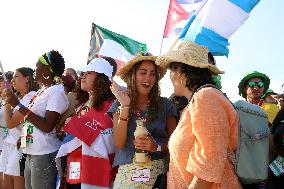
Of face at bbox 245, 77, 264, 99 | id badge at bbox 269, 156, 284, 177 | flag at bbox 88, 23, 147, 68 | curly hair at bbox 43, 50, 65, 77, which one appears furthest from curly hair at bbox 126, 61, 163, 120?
flag at bbox 88, 23, 147, 68

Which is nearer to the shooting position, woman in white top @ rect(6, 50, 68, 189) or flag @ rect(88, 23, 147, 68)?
woman in white top @ rect(6, 50, 68, 189)

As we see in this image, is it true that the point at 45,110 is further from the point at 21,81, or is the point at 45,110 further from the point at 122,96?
the point at 122,96

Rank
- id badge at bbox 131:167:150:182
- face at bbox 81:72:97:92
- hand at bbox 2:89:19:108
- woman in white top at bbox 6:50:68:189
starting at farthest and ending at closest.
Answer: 1. hand at bbox 2:89:19:108
2. woman in white top at bbox 6:50:68:189
3. face at bbox 81:72:97:92
4. id badge at bbox 131:167:150:182

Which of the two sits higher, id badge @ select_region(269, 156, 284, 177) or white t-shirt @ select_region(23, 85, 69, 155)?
white t-shirt @ select_region(23, 85, 69, 155)

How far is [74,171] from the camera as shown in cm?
460

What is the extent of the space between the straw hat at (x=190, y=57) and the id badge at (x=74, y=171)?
5.99 feet

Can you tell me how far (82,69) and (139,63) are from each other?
78cm

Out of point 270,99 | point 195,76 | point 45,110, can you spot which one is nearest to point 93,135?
point 45,110

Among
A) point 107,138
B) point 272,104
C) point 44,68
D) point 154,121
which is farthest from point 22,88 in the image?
point 272,104

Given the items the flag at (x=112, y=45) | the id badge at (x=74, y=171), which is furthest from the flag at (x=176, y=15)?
the id badge at (x=74, y=171)

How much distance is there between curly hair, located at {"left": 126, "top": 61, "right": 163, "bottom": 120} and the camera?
4.22 meters

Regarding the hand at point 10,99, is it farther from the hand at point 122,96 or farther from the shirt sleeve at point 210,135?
the shirt sleeve at point 210,135

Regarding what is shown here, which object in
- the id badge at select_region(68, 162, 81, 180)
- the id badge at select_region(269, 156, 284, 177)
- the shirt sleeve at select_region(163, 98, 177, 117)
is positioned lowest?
the id badge at select_region(68, 162, 81, 180)

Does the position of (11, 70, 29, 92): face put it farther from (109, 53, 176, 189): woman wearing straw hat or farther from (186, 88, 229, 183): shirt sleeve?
(186, 88, 229, 183): shirt sleeve
